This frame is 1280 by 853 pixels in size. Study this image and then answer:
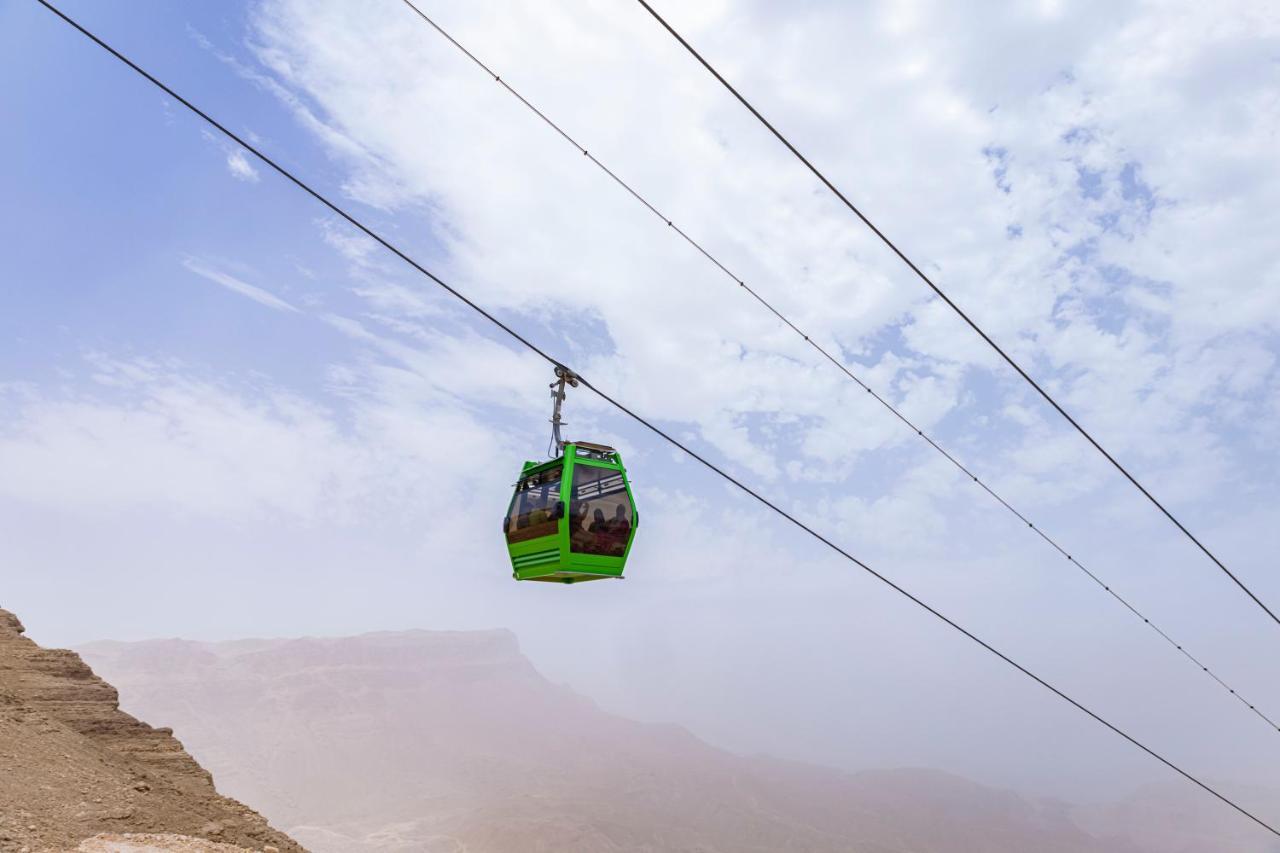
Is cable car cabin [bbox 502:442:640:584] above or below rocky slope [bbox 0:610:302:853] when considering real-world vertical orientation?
above

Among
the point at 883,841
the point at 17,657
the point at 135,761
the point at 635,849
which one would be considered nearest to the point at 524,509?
the point at 135,761

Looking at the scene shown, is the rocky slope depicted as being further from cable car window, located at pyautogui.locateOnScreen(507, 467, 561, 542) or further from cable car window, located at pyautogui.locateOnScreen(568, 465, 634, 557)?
cable car window, located at pyautogui.locateOnScreen(568, 465, 634, 557)

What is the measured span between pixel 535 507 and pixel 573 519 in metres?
1.09

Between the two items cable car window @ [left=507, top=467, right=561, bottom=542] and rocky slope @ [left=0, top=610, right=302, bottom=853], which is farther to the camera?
rocky slope @ [left=0, top=610, right=302, bottom=853]

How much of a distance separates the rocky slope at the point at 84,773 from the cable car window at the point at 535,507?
446 inches

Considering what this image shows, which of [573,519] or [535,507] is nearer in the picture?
[573,519]

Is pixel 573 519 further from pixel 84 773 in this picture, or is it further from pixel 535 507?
A: pixel 84 773

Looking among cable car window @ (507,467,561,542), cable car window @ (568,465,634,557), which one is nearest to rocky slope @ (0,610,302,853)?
cable car window @ (507,467,561,542)

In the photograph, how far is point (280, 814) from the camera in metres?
190

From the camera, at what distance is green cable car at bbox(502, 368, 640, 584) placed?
1534 cm

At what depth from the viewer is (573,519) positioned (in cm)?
1532

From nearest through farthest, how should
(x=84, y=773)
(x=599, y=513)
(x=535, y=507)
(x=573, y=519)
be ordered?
(x=573, y=519), (x=599, y=513), (x=535, y=507), (x=84, y=773)

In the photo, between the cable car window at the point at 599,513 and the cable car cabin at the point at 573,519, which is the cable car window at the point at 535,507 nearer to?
the cable car cabin at the point at 573,519

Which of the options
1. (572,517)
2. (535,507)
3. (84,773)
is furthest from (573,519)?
(84,773)
